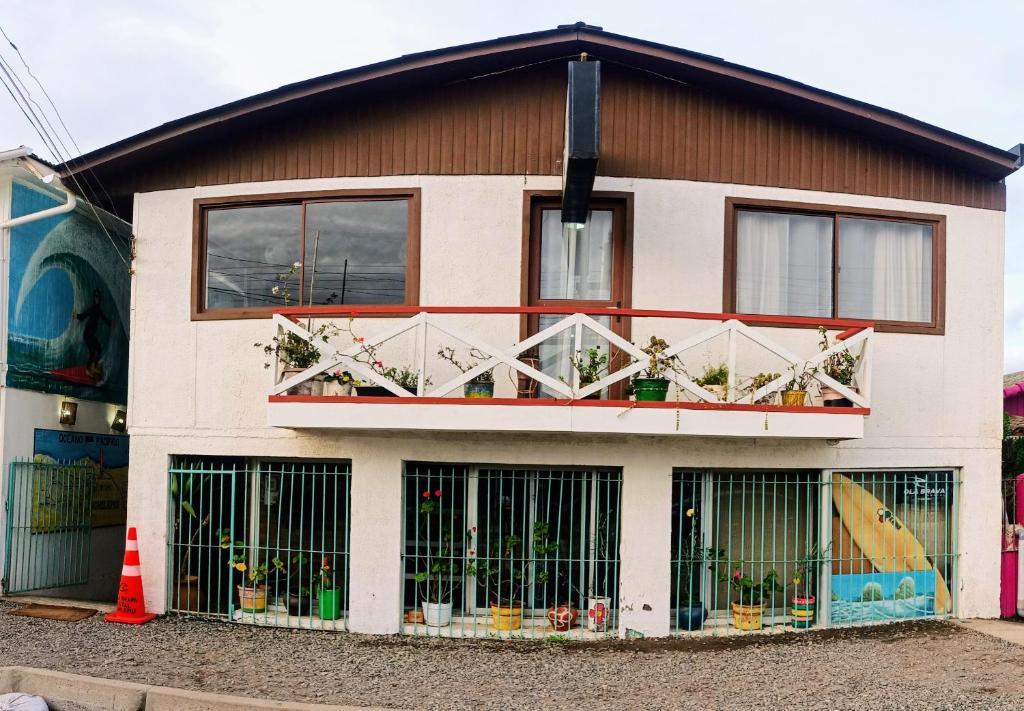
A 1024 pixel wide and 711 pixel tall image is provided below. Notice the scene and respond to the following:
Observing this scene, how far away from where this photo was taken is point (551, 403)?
874 cm

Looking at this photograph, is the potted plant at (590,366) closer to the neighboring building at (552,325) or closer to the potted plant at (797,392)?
the neighboring building at (552,325)

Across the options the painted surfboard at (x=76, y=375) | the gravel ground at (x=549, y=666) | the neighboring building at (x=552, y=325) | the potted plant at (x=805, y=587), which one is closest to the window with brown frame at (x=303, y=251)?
the neighboring building at (x=552, y=325)

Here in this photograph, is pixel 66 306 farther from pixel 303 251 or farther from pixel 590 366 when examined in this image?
pixel 590 366

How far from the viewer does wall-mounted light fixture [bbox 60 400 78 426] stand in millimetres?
11781

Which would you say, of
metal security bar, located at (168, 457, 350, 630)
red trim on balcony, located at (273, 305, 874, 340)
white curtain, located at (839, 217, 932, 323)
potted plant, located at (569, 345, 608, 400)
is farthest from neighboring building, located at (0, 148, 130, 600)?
white curtain, located at (839, 217, 932, 323)

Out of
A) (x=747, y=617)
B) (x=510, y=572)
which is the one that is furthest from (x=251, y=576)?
(x=747, y=617)

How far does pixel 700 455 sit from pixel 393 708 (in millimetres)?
4221

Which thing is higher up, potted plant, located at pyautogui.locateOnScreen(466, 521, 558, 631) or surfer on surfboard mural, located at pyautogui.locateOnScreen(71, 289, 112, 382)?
surfer on surfboard mural, located at pyautogui.locateOnScreen(71, 289, 112, 382)

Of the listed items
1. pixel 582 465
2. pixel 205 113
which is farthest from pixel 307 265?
pixel 582 465

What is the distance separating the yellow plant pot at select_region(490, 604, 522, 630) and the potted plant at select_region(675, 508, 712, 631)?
1648 mm

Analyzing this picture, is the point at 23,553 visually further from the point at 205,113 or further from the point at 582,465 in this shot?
the point at 582,465

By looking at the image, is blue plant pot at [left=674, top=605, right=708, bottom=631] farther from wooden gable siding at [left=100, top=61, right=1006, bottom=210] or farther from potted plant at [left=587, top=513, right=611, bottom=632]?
wooden gable siding at [left=100, top=61, right=1006, bottom=210]

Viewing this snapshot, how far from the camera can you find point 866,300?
34.6 ft

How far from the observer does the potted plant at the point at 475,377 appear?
9156 mm
